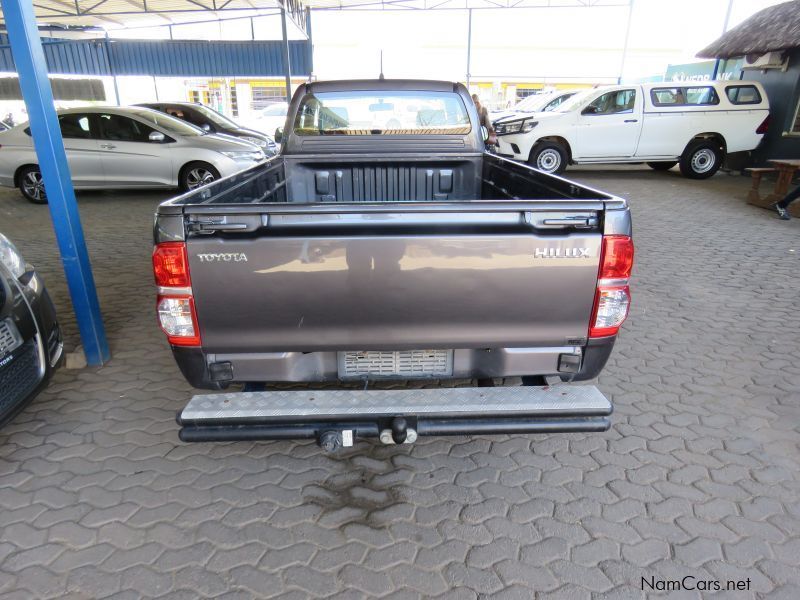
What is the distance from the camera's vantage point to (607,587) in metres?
2.11

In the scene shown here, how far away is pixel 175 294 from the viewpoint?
7.06 ft

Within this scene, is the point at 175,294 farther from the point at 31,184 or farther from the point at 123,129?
the point at 31,184

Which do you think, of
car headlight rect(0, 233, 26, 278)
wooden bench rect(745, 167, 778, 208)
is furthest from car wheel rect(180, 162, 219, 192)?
wooden bench rect(745, 167, 778, 208)

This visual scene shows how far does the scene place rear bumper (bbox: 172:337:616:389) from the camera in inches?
91.4

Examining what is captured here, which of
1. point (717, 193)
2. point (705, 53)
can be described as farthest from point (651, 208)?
point (705, 53)

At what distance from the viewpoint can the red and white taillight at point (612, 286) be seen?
218cm

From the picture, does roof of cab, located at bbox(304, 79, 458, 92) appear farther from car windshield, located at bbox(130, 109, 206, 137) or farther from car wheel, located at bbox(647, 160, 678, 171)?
car wheel, located at bbox(647, 160, 678, 171)

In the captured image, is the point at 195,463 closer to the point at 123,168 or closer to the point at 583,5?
the point at 123,168

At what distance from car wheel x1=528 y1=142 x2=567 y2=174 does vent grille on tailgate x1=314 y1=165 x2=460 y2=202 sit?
27.1 feet

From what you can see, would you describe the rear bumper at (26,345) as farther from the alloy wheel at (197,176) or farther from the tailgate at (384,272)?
the alloy wheel at (197,176)

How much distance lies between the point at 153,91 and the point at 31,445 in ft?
84.8

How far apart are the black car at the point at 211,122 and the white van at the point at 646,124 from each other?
5746 mm

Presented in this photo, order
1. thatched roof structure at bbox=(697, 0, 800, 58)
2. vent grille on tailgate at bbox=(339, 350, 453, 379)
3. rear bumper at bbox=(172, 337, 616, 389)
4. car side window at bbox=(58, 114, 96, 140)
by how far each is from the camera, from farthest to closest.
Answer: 1. thatched roof structure at bbox=(697, 0, 800, 58)
2. car side window at bbox=(58, 114, 96, 140)
3. vent grille on tailgate at bbox=(339, 350, 453, 379)
4. rear bumper at bbox=(172, 337, 616, 389)

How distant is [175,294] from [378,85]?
2872mm
